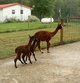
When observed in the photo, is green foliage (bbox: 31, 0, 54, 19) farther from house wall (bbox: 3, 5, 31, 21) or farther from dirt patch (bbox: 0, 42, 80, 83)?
dirt patch (bbox: 0, 42, 80, 83)

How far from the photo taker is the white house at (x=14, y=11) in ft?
143

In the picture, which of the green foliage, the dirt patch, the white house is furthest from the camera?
the green foliage

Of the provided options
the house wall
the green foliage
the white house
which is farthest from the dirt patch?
the green foliage

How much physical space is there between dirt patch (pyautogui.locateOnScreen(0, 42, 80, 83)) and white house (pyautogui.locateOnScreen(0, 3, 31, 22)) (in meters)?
34.0

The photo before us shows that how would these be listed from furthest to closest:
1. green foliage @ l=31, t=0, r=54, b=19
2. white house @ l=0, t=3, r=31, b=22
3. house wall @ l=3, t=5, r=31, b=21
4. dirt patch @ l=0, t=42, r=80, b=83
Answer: green foliage @ l=31, t=0, r=54, b=19 → house wall @ l=3, t=5, r=31, b=21 → white house @ l=0, t=3, r=31, b=22 → dirt patch @ l=0, t=42, r=80, b=83

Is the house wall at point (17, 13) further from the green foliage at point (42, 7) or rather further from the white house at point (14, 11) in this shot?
the green foliage at point (42, 7)

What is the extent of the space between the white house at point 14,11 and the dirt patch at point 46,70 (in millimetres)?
34016

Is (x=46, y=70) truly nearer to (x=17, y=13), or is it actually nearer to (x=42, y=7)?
(x=17, y=13)

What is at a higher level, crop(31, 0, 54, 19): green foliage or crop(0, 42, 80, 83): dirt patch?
crop(31, 0, 54, 19): green foliage

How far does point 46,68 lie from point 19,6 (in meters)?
39.1

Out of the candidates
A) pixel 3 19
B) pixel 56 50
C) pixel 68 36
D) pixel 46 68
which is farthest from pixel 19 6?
pixel 46 68

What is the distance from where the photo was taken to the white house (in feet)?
A: 143

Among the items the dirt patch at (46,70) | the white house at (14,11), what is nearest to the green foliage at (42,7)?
the white house at (14,11)

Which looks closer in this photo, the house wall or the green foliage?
the house wall
